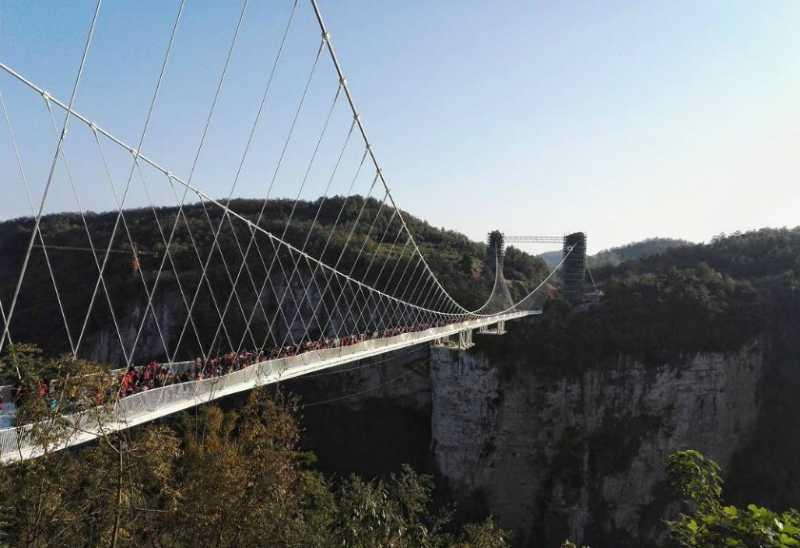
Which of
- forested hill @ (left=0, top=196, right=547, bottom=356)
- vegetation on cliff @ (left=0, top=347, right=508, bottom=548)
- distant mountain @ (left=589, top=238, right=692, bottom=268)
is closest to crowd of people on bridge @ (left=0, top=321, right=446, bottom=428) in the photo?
vegetation on cliff @ (left=0, top=347, right=508, bottom=548)

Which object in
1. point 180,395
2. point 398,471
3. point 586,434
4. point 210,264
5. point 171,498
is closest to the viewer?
point 180,395

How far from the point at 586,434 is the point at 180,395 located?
21.6 m

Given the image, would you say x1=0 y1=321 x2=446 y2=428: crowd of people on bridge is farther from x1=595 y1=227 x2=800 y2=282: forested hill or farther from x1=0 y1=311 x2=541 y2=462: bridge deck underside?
x1=595 y1=227 x2=800 y2=282: forested hill

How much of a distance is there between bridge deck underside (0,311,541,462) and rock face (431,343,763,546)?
13409mm

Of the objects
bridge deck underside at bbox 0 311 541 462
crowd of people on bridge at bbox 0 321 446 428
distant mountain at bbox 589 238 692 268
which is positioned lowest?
bridge deck underside at bbox 0 311 541 462

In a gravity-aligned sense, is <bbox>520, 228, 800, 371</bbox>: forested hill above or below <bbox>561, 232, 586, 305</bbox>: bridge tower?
below

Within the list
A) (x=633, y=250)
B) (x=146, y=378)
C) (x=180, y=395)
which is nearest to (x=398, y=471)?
(x=146, y=378)

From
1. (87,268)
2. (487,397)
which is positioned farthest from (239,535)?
(87,268)

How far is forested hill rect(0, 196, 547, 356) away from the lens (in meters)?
41.6

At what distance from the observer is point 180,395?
8.68 meters

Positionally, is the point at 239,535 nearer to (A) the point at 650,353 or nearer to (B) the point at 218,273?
(A) the point at 650,353

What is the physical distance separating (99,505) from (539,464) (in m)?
22.2

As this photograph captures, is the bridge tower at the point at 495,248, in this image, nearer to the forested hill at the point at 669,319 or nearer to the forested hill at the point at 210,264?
the forested hill at the point at 210,264

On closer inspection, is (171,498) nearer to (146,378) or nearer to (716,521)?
(146,378)
